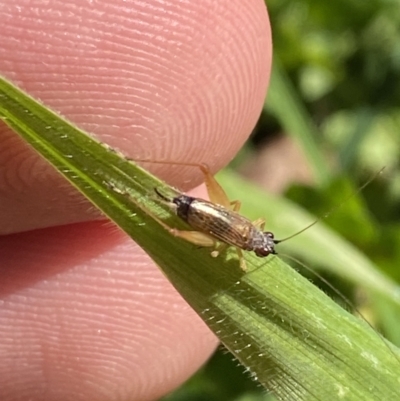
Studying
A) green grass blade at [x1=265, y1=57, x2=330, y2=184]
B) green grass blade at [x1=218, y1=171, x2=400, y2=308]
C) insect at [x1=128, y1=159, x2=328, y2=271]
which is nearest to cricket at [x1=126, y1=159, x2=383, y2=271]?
insect at [x1=128, y1=159, x2=328, y2=271]

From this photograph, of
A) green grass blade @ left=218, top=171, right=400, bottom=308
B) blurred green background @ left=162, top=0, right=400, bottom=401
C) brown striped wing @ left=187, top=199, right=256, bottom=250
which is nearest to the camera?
Answer: brown striped wing @ left=187, top=199, right=256, bottom=250

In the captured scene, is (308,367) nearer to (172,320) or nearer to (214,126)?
(214,126)

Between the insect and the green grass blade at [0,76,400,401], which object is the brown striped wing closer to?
the insect

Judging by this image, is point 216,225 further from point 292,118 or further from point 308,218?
point 292,118

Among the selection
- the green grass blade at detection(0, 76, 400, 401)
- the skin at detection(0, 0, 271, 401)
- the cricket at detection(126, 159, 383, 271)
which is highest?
the skin at detection(0, 0, 271, 401)

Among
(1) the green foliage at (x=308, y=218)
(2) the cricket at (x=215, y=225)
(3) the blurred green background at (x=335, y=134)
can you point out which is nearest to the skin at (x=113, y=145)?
(2) the cricket at (x=215, y=225)

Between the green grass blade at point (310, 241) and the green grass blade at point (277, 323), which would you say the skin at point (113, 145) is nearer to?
the green grass blade at point (277, 323)

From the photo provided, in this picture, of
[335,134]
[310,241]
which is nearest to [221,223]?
[310,241]
